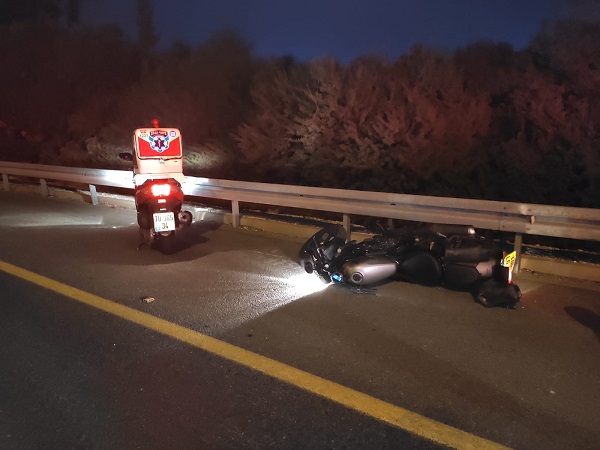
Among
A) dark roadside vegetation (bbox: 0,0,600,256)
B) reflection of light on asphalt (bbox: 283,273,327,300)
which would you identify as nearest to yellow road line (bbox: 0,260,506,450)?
reflection of light on asphalt (bbox: 283,273,327,300)

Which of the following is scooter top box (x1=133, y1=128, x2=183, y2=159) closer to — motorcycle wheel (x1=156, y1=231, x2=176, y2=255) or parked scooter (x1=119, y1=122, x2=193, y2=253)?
parked scooter (x1=119, y1=122, x2=193, y2=253)

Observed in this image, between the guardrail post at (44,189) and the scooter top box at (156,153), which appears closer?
the scooter top box at (156,153)

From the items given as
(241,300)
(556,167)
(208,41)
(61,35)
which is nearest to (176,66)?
(208,41)

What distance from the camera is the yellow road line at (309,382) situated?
324 cm

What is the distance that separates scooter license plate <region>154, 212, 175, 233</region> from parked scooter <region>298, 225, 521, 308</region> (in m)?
2.09

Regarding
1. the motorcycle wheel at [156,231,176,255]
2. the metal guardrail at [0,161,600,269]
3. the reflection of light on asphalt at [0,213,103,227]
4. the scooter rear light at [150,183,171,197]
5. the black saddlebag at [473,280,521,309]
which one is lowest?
the reflection of light on asphalt at [0,213,103,227]

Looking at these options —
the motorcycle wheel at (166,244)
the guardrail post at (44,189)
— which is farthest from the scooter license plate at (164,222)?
the guardrail post at (44,189)

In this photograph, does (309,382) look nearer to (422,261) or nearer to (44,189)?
(422,261)

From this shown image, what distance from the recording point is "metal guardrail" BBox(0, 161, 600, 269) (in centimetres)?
596

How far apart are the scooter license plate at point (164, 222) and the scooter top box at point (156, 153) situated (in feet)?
2.22

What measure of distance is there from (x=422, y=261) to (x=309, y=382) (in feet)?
→ 7.60

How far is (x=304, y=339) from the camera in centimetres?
453

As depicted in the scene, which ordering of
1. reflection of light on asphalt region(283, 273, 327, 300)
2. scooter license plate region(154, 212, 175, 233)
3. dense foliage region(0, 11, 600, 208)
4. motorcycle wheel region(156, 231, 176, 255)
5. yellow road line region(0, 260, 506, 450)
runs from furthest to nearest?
1. dense foliage region(0, 11, 600, 208)
2. motorcycle wheel region(156, 231, 176, 255)
3. scooter license plate region(154, 212, 175, 233)
4. reflection of light on asphalt region(283, 273, 327, 300)
5. yellow road line region(0, 260, 506, 450)

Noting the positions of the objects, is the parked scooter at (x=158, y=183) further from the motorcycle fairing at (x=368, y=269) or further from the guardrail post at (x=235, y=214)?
the motorcycle fairing at (x=368, y=269)
